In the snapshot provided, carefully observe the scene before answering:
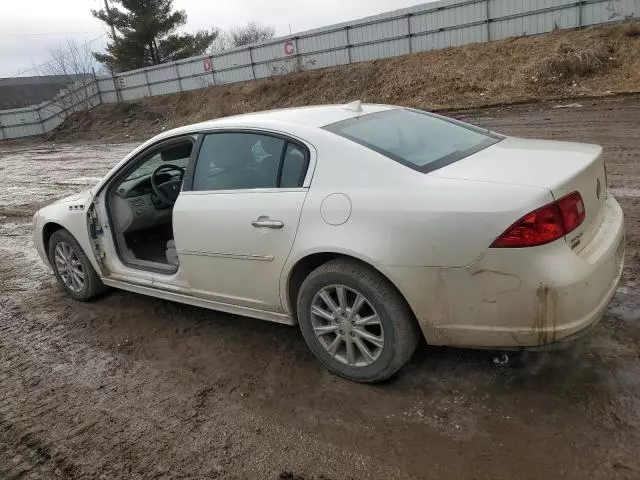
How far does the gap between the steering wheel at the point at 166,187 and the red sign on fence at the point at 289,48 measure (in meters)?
22.3

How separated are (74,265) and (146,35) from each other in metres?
37.8

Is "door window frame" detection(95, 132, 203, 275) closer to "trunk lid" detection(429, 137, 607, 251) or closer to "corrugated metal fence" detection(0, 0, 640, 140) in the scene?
"trunk lid" detection(429, 137, 607, 251)

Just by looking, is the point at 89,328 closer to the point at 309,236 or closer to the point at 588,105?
the point at 309,236

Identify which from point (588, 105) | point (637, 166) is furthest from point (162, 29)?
point (637, 166)

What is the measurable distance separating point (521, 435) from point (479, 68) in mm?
17932

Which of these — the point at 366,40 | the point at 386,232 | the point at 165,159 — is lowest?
the point at 386,232

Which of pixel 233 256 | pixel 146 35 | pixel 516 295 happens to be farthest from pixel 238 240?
pixel 146 35

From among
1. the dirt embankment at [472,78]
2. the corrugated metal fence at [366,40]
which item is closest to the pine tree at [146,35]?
the corrugated metal fence at [366,40]

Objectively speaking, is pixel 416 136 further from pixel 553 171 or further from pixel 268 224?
pixel 268 224

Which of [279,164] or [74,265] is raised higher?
[279,164]

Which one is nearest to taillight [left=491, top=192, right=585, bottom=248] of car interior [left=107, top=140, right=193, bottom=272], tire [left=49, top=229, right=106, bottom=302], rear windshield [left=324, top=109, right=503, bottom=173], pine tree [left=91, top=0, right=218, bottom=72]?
rear windshield [left=324, top=109, right=503, bottom=173]

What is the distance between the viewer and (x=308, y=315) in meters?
3.24

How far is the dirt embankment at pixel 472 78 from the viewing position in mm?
15875

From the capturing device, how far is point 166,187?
16.3 ft
